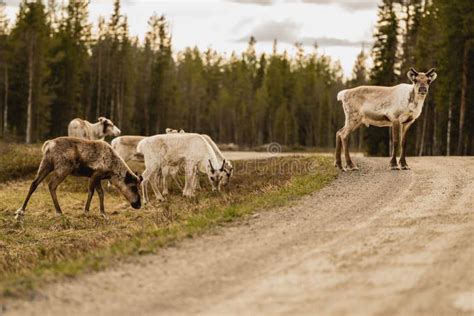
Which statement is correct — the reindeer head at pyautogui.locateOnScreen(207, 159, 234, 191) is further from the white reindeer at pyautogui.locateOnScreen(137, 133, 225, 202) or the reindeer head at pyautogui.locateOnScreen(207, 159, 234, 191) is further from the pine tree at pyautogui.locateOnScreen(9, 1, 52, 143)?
the pine tree at pyautogui.locateOnScreen(9, 1, 52, 143)

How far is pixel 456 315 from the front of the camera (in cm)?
607

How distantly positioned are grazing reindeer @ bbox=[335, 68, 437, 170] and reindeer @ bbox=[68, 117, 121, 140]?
14.2m

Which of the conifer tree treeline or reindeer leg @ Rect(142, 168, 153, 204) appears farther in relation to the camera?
the conifer tree treeline

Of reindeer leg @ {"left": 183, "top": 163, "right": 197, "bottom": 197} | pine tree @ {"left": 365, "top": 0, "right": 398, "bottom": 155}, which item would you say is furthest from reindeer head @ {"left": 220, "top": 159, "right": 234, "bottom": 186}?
pine tree @ {"left": 365, "top": 0, "right": 398, "bottom": 155}

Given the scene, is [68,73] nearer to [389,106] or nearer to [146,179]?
[146,179]

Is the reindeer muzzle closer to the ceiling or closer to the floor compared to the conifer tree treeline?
closer to the floor

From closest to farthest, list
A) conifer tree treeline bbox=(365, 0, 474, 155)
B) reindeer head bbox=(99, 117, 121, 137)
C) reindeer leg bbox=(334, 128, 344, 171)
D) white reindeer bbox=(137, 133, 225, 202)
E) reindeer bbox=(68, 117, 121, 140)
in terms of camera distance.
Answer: reindeer leg bbox=(334, 128, 344, 171)
white reindeer bbox=(137, 133, 225, 202)
reindeer bbox=(68, 117, 121, 140)
reindeer head bbox=(99, 117, 121, 137)
conifer tree treeline bbox=(365, 0, 474, 155)

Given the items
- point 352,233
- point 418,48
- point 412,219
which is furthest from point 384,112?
point 418,48

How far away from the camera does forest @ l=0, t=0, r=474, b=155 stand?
4378 centimetres

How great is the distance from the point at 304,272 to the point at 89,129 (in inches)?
898

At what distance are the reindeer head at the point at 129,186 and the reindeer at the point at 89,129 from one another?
11.3m

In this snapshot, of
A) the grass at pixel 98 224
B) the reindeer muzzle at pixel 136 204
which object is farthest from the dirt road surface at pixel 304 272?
the reindeer muzzle at pixel 136 204

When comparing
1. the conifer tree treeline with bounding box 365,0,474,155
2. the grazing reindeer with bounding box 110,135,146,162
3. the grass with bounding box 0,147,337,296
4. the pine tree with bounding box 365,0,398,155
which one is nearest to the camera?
the grass with bounding box 0,147,337,296

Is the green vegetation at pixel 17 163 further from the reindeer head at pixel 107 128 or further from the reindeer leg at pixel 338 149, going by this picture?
the reindeer leg at pixel 338 149
